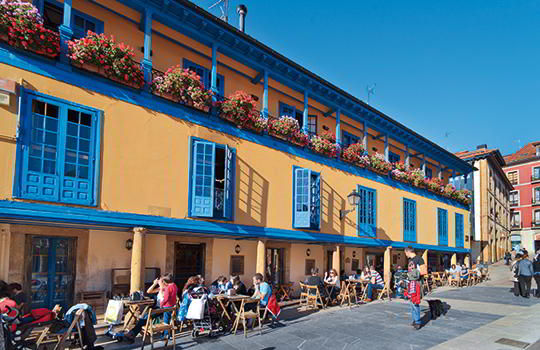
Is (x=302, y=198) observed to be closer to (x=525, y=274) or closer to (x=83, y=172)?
(x=83, y=172)

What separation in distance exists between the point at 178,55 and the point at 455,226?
21257 mm

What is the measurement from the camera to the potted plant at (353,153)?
16.2 m

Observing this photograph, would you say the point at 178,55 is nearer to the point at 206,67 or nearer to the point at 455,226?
the point at 206,67

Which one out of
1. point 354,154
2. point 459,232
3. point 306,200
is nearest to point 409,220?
point 354,154

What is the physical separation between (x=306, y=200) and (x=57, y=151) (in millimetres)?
7947

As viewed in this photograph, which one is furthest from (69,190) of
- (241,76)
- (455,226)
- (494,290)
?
(455,226)

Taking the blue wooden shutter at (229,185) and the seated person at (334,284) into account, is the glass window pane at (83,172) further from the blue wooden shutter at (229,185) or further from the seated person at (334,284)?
the seated person at (334,284)

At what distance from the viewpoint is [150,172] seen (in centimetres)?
970

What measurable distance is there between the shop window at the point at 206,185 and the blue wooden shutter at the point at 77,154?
2.68 meters

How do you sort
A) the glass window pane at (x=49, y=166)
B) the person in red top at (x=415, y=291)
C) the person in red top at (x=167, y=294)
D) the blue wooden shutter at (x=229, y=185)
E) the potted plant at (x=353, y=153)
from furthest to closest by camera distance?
1. the potted plant at (x=353, y=153)
2. the blue wooden shutter at (x=229, y=185)
3. the person in red top at (x=415, y=291)
4. the person in red top at (x=167, y=294)
5. the glass window pane at (x=49, y=166)

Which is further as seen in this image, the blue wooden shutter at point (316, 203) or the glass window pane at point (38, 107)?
the blue wooden shutter at point (316, 203)

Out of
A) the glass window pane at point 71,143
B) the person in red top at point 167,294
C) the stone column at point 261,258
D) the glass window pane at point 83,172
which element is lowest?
the person in red top at point 167,294

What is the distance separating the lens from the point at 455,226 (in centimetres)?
2523

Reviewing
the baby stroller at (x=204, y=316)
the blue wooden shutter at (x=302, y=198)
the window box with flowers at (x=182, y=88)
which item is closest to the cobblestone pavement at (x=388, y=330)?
the baby stroller at (x=204, y=316)
